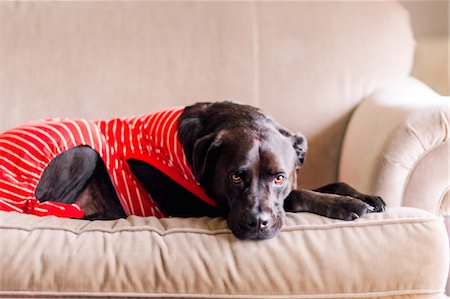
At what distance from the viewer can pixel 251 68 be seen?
7.71ft

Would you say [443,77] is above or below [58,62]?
below

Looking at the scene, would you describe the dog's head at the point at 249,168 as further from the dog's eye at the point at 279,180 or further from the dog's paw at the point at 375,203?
the dog's paw at the point at 375,203

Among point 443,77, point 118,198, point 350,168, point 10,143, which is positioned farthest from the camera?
point 443,77

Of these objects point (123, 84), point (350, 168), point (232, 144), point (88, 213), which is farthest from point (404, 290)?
point (123, 84)

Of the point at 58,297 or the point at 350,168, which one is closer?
the point at 58,297

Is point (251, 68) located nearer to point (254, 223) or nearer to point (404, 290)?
point (254, 223)

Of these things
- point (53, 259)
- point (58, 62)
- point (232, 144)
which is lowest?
point (53, 259)

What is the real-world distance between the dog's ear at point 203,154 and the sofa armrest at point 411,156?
0.61 metres

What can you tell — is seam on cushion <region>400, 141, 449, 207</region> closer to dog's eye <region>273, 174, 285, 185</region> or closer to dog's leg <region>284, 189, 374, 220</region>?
dog's leg <region>284, 189, 374, 220</region>

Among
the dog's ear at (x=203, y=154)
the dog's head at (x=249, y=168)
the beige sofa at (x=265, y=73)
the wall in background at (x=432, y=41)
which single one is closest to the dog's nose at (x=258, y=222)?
the dog's head at (x=249, y=168)

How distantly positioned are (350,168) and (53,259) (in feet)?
4.18

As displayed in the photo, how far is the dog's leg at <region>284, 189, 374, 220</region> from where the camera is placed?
1.43 m

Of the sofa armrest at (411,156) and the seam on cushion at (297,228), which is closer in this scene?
the seam on cushion at (297,228)

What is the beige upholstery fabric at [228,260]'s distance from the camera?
1.27 m
